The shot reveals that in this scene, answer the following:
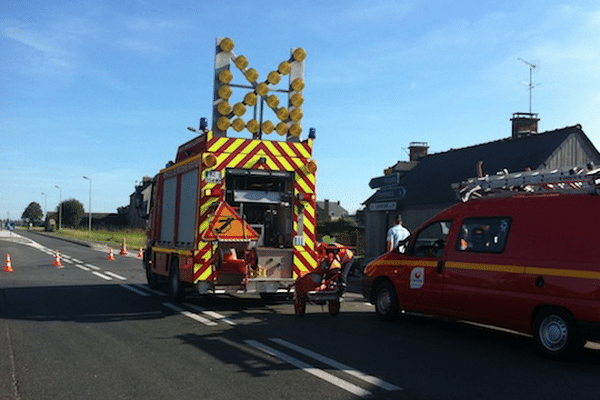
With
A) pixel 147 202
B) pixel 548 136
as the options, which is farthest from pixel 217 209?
pixel 548 136

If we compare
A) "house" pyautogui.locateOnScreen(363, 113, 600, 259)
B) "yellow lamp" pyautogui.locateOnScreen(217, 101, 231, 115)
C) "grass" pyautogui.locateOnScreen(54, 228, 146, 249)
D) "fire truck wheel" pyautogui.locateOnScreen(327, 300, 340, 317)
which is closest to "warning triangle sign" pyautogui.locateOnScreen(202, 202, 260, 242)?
"fire truck wheel" pyautogui.locateOnScreen(327, 300, 340, 317)

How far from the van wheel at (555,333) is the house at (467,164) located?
13.4 metres

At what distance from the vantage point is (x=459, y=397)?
19.3 ft

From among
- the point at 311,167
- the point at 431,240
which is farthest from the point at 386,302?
the point at 311,167

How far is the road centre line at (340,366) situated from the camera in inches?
247

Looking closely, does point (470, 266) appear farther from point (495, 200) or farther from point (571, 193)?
point (571, 193)

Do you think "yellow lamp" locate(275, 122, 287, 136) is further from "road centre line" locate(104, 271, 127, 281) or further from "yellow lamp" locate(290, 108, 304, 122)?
"road centre line" locate(104, 271, 127, 281)

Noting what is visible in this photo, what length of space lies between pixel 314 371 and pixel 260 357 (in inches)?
35.3

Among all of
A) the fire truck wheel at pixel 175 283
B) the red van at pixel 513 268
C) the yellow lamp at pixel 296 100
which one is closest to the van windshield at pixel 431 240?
the red van at pixel 513 268

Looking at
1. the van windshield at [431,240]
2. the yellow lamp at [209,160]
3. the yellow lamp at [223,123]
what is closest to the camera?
the van windshield at [431,240]

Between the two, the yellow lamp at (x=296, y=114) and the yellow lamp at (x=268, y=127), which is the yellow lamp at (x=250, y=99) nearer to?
the yellow lamp at (x=268, y=127)

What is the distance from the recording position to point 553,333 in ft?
25.6

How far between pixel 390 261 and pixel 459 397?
189 inches

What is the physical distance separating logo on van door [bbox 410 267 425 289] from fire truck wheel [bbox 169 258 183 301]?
4.65 meters
